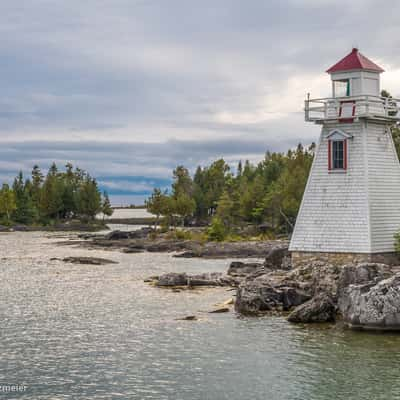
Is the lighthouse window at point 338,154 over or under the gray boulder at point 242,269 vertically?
over

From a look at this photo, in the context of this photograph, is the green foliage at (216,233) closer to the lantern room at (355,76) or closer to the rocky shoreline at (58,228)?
the lantern room at (355,76)

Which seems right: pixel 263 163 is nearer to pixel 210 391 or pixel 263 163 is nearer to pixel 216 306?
pixel 216 306

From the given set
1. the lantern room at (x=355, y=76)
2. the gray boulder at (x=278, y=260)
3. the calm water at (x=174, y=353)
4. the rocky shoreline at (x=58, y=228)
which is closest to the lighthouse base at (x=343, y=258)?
the calm water at (x=174, y=353)

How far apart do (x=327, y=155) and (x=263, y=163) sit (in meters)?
97.1

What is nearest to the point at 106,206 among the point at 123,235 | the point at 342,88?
the point at 123,235

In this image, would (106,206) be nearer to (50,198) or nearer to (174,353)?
(50,198)

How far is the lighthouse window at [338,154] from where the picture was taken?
33.8 metres

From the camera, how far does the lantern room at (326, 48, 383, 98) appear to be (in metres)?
33.8

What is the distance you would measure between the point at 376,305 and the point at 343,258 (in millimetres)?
6902

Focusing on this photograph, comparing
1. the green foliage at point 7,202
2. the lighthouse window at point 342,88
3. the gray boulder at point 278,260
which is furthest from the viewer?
the green foliage at point 7,202

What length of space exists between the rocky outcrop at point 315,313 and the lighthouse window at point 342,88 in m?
10.4

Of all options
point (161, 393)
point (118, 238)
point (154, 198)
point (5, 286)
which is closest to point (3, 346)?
point (161, 393)

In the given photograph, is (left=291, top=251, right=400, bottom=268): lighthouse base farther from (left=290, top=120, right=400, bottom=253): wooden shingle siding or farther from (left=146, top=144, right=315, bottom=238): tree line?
(left=146, top=144, right=315, bottom=238): tree line

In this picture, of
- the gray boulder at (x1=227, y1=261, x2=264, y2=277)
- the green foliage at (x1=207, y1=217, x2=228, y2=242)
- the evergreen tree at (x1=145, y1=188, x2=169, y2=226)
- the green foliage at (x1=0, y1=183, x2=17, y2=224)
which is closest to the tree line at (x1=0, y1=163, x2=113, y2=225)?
the green foliage at (x1=0, y1=183, x2=17, y2=224)
